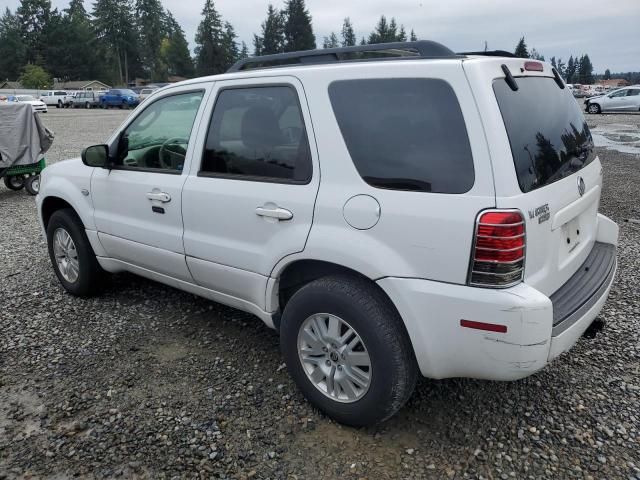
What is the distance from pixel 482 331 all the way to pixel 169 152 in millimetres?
2484

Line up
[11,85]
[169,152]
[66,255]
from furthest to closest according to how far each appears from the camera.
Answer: [11,85] < [66,255] < [169,152]

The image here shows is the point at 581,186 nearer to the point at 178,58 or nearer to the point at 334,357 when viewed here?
the point at 334,357

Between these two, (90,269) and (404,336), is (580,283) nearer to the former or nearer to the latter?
(404,336)

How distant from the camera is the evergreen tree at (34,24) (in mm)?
96000

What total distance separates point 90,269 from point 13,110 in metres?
6.35

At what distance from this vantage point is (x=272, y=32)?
10119 centimetres

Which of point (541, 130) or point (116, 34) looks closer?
point (541, 130)

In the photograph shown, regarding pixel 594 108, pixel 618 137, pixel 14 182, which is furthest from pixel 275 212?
pixel 594 108

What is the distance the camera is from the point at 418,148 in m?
2.48

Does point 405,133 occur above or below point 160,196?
above

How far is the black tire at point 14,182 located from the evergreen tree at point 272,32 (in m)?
95.9

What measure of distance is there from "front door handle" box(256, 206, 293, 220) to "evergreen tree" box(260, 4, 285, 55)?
103 m

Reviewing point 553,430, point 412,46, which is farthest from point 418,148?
point 553,430

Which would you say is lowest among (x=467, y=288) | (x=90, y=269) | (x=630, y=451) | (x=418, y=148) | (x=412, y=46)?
(x=630, y=451)
